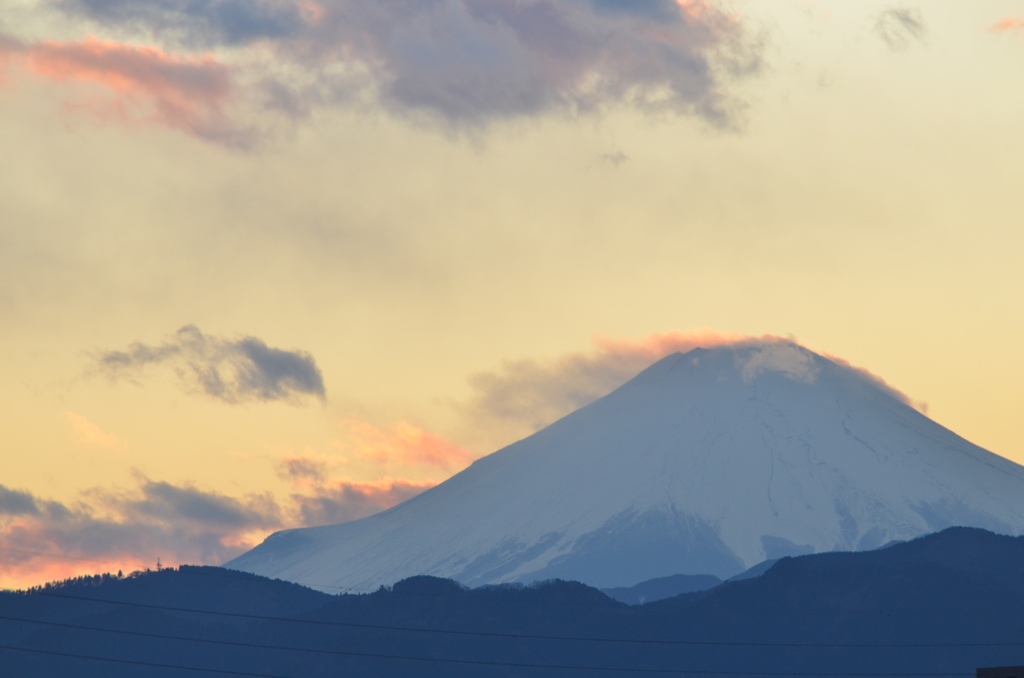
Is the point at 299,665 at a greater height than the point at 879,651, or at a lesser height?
greater

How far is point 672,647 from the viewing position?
543 ft

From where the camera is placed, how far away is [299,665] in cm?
15462

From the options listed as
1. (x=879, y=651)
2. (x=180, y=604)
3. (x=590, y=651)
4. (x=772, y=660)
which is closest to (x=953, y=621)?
(x=879, y=651)

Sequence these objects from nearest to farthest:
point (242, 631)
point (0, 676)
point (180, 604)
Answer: point (0, 676)
point (242, 631)
point (180, 604)

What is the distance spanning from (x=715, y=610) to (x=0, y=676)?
312 ft

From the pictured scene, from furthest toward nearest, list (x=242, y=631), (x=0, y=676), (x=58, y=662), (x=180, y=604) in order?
(x=180, y=604) → (x=242, y=631) → (x=58, y=662) → (x=0, y=676)

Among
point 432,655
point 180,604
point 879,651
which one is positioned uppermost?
point 180,604

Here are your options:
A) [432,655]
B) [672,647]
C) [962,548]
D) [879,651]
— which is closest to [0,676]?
[432,655]

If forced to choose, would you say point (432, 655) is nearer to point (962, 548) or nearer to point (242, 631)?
point (242, 631)

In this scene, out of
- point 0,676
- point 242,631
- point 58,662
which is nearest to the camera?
point 0,676

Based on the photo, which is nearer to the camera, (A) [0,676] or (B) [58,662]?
(A) [0,676]

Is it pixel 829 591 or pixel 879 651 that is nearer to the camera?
pixel 879 651

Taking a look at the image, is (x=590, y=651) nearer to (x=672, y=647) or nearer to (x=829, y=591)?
(x=672, y=647)

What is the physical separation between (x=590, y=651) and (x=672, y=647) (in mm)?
11552
